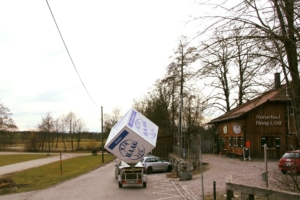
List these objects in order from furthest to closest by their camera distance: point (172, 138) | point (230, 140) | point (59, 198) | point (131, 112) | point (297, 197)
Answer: point (172, 138)
point (230, 140)
point (131, 112)
point (59, 198)
point (297, 197)

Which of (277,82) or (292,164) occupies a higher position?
(277,82)

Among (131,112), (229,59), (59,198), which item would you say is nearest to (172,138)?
(131,112)

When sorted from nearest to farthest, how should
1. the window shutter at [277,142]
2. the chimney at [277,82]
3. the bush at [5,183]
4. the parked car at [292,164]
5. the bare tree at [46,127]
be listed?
the parked car at [292,164] < the chimney at [277,82] < the bush at [5,183] < the window shutter at [277,142] < the bare tree at [46,127]

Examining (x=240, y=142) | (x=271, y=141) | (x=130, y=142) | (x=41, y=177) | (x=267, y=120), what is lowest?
(x=41, y=177)

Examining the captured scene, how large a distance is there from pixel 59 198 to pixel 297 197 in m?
11.1

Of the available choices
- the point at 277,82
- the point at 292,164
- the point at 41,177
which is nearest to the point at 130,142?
the point at 277,82

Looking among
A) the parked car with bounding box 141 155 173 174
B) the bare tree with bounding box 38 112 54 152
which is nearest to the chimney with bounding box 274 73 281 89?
the parked car with bounding box 141 155 173 174

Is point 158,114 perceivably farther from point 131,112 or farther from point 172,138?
point 131,112

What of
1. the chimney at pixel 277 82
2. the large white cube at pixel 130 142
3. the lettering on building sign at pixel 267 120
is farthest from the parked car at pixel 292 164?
the lettering on building sign at pixel 267 120

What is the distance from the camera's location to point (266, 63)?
8.32 metres

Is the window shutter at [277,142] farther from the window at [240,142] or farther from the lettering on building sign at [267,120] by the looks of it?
the window at [240,142]

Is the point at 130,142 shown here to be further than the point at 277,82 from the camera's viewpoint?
Yes

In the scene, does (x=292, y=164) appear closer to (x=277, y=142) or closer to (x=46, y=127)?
(x=277, y=142)

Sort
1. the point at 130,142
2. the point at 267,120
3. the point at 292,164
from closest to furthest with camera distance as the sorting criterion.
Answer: the point at 292,164
the point at 130,142
the point at 267,120
